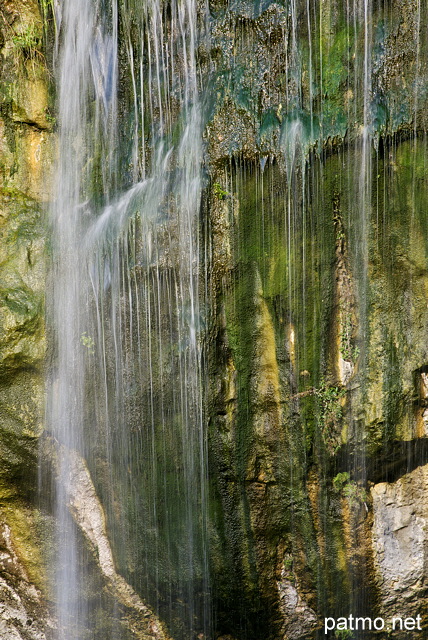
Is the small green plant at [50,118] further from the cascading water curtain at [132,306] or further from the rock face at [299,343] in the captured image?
the rock face at [299,343]

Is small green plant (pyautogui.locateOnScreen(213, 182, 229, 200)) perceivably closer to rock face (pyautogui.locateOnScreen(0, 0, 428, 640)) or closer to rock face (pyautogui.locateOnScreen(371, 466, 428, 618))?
rock face (pyautogui.locateOnScreen(0, 0, 428, 640))

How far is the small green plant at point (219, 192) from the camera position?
13.6ft

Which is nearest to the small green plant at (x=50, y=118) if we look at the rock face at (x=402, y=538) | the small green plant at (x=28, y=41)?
the small green plant at (x=28, y=41)

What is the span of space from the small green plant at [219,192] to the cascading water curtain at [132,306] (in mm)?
131

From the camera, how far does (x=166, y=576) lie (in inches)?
169

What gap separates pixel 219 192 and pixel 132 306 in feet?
3.61

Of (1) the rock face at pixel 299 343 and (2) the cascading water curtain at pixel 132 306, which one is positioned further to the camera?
(2) the cascading water curtain at pixel 132 306

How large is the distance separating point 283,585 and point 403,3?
419 cm

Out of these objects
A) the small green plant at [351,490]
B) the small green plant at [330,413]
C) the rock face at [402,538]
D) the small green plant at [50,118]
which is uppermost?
the small green plant at [50,118]

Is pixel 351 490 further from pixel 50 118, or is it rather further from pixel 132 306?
pixel 50 118

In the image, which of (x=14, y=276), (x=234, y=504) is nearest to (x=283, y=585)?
(x=234, y=504)

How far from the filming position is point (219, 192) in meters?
4.16

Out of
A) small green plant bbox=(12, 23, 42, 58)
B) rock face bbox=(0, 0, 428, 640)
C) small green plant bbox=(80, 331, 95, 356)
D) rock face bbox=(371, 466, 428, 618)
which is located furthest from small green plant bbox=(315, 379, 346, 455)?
small green plant bbox=(12, 23, 42, 58)

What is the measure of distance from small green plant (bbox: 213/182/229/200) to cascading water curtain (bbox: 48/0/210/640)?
0.43 feet
